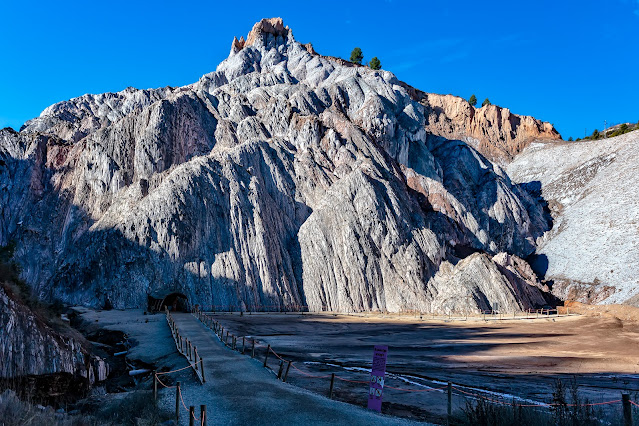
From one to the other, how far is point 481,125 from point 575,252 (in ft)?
163

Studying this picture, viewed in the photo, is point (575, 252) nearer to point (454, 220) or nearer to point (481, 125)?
point (454, 220)

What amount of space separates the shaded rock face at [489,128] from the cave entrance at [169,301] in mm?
70942

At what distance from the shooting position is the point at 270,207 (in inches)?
2685

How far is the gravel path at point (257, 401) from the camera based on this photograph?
1237cm

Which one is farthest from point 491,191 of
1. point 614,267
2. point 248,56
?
point 248,56

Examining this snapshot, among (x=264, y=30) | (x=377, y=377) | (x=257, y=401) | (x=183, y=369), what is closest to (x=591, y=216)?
(x=377, y=377)

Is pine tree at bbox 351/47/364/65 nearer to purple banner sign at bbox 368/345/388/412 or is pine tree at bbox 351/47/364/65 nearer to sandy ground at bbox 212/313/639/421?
sandy ground at bbox 212/313/639/421

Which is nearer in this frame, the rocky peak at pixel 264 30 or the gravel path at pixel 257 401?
the gravel path at pixel 257 401

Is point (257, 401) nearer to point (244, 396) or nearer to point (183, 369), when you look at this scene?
point (244, 396)

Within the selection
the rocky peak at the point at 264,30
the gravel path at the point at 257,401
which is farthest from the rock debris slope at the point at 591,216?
Result: the rocky peak at the point at 264,30

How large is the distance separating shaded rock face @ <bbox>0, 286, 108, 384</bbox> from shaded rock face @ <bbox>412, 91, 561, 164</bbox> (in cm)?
9794

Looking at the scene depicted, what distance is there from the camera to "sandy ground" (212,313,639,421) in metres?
16.3

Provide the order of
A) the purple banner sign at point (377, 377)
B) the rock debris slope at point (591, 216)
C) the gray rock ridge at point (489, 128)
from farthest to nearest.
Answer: the gray rock ridge at point (489, 128) → the rock debris slope at point (591, 216) → the purple banner sign at point (377, 377)

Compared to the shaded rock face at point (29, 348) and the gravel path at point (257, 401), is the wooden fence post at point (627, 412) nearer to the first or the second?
the gravel path at point (257, 401)
